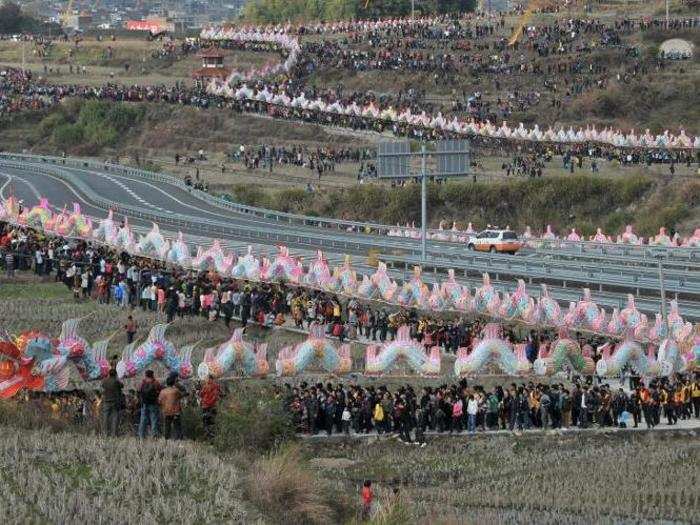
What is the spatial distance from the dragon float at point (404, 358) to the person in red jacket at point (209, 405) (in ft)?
35.5

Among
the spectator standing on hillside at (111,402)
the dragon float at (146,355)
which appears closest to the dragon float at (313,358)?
the dragon float at (146,355)

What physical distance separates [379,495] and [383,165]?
39871mm

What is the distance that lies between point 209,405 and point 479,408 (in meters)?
7.61

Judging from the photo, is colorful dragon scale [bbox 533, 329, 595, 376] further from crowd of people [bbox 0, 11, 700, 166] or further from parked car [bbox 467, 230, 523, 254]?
crowd of people [bbox 0, 11, 700, 166]

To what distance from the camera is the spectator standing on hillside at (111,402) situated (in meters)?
31.2

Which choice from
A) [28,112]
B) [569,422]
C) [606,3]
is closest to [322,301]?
[569,422]

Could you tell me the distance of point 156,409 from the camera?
31359 millimetres

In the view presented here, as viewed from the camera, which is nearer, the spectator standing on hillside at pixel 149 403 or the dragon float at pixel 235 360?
the spectator standing on hillside at pixel 149 403

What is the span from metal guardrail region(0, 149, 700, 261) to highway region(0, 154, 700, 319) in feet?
0.22

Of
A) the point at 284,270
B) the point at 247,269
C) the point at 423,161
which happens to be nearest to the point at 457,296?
the point at 284,270

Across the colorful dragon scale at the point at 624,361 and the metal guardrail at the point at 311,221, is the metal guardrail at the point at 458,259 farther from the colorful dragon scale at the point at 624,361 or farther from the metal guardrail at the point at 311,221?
the colorful dragon scale at the point at 624,361

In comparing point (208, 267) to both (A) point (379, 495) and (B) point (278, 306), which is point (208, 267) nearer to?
(B) point (278, 306)

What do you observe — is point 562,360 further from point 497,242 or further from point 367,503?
point 497,242

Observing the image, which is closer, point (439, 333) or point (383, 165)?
point (439, 333)
